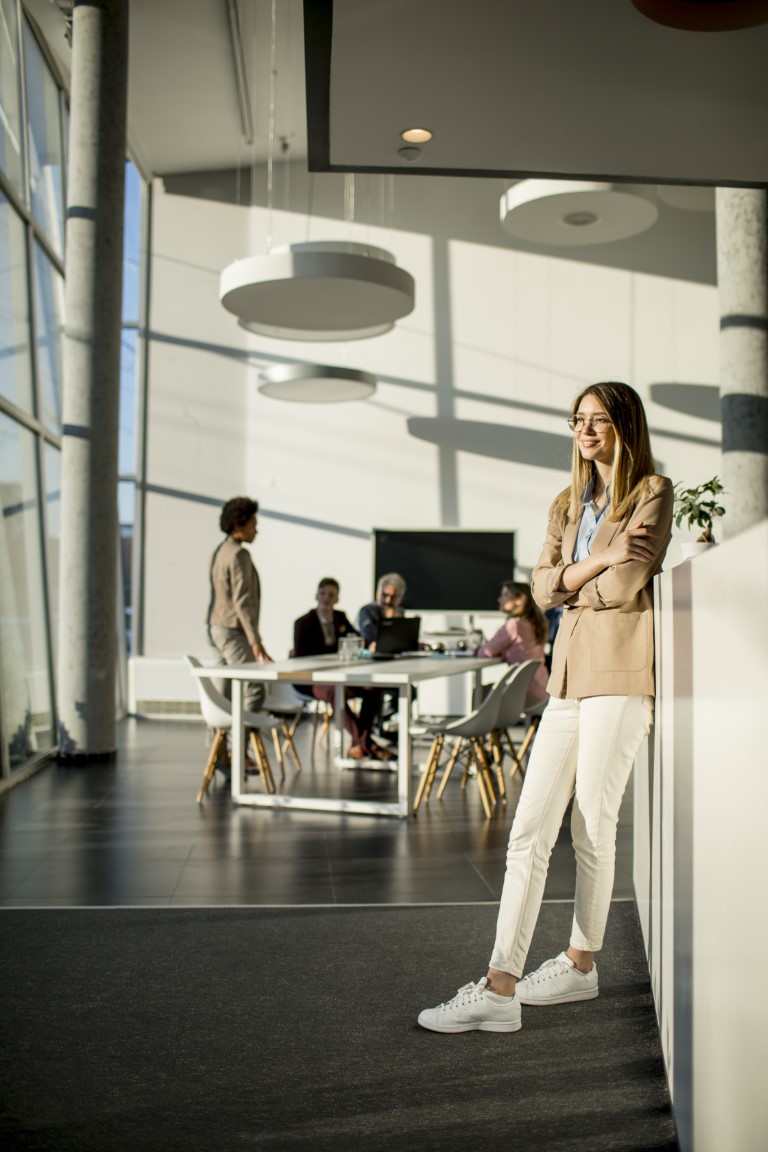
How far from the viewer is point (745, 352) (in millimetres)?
8750

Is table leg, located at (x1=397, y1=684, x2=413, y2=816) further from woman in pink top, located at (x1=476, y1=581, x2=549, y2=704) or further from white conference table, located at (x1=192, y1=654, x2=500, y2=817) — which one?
woman in pink top, located at (x1=476, y1=581, x2=549, y2=704)

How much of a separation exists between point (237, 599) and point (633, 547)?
4741mm

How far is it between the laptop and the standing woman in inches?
208

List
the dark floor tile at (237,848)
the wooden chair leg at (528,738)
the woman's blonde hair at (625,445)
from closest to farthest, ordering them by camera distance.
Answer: the woman's blonde hair at (625,445) < the dark floor tile at (237,848) < the wooden chair leg at (528,738)

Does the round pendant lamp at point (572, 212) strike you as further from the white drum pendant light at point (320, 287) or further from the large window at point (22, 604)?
the large window at point (22, 604)

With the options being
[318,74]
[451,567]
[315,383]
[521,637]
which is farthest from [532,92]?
[451,567]

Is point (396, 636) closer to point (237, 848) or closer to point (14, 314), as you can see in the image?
point (237, 848)

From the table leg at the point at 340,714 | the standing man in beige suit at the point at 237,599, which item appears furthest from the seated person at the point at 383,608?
the standing man in beige suit at the point at 237,599

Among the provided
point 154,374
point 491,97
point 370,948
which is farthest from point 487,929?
point 154,374

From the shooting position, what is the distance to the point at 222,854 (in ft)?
18.3

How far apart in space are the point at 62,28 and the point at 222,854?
8099mm

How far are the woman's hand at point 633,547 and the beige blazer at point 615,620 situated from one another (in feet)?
0.07

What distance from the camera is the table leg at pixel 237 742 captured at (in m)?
6.96

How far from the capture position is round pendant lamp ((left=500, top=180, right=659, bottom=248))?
377 inches
